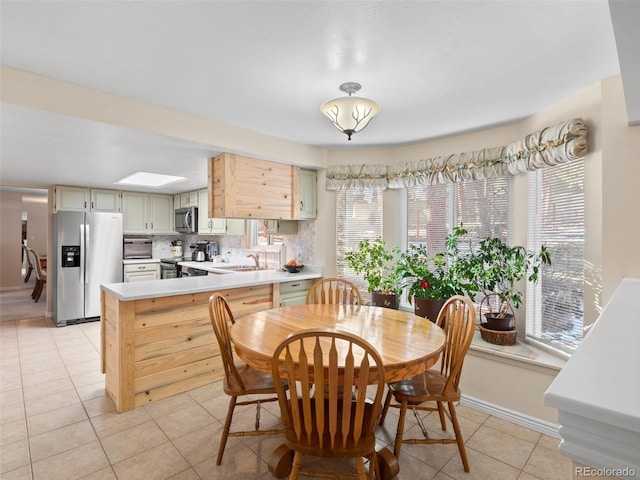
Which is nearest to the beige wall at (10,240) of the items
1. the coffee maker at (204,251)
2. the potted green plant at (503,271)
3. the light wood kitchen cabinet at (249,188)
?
the coffee maker at (204,251)

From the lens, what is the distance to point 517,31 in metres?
1.59

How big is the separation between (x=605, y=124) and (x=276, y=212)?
9.20ft

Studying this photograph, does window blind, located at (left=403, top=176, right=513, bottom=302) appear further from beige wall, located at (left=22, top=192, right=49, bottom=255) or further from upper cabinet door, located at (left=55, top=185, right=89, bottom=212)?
beige wall, located at (left=22, top=192, right=49, bottom=255)

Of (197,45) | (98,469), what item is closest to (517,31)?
(197,45)

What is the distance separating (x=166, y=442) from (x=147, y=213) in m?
4.72

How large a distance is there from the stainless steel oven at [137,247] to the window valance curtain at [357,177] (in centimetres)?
404

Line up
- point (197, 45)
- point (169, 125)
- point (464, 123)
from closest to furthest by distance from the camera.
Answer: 1. point (197, 45)
2. point (169, 125)
3. point (464, 123)

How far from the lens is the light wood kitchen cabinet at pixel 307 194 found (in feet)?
12.6

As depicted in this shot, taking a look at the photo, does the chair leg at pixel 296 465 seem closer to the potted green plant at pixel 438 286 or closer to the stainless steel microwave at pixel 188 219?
the potted green plant at pixel 438 286

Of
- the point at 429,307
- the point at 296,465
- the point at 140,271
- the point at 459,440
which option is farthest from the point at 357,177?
the point at 140,271

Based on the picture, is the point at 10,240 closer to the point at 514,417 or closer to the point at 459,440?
the point at 459,440

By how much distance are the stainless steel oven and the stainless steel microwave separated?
29.6 inches

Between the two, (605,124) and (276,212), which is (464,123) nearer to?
(605,124)

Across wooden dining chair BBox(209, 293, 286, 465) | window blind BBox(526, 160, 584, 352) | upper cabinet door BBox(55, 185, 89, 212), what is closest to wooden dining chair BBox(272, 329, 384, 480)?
wooden dining chair BBox(209, 293, 286, 465)
